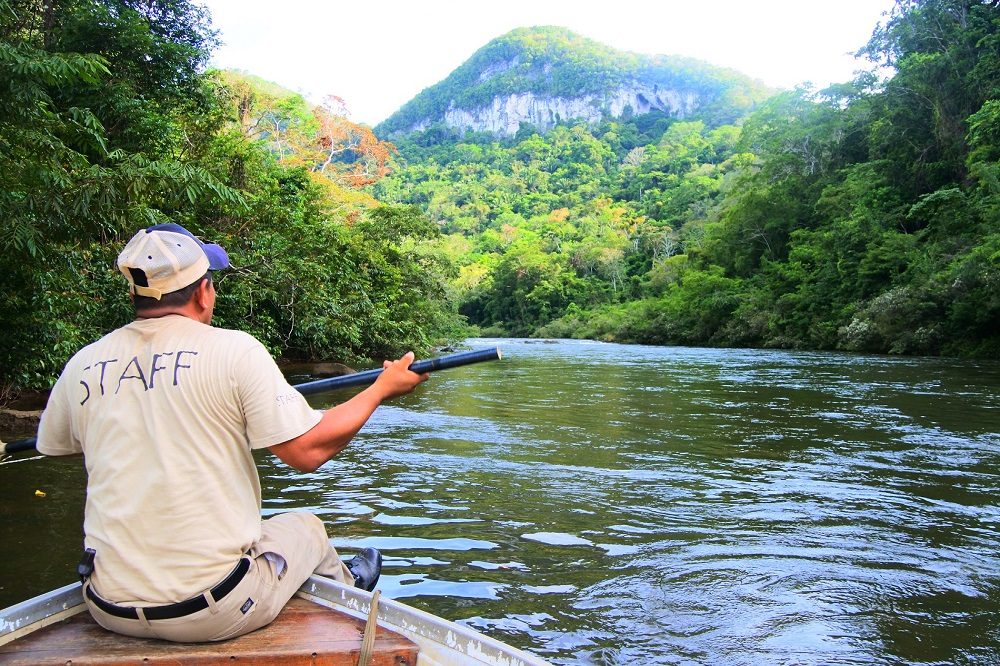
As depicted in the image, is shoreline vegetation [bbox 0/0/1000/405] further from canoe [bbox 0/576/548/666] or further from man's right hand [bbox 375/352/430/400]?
man's right hand [bbox 375/352/430/400]

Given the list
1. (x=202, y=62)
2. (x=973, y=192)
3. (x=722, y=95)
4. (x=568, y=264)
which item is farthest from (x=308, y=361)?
(x=722, y=95)

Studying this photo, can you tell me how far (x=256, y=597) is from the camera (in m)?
2.13

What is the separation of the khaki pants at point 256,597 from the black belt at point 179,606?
1 centimetres

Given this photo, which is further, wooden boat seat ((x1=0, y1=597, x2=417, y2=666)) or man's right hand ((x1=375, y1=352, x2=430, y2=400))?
man's right hand ((x1=375, y1=352, x2=430, y2=400))

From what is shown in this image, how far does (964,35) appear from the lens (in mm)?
Result: 29422

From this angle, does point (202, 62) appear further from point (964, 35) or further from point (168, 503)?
point (964, 35)

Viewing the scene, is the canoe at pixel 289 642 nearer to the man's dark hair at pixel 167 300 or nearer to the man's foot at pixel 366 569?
the man's foot at pixel 366 569

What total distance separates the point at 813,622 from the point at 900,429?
6.33 metres

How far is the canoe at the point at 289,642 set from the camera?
79.0 inches

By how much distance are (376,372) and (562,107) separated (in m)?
157

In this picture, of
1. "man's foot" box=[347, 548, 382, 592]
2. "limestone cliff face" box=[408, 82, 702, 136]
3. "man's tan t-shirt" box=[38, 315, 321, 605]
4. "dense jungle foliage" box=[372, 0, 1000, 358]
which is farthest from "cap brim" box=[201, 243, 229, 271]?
"limestone cliff face" box=[408, 82, 702, 136]

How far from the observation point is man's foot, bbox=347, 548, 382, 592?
114 inches

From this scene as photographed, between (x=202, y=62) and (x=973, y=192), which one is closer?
(x=202, y=62)

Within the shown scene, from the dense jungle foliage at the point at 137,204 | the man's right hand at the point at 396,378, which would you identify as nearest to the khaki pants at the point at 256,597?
the man's right hand at the point at 396,378
